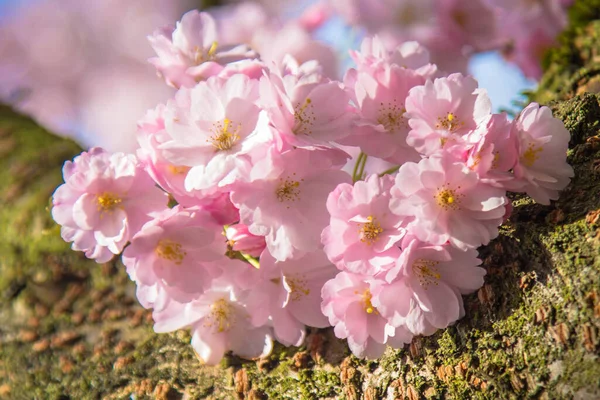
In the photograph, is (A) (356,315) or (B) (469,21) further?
(B) (469,21)

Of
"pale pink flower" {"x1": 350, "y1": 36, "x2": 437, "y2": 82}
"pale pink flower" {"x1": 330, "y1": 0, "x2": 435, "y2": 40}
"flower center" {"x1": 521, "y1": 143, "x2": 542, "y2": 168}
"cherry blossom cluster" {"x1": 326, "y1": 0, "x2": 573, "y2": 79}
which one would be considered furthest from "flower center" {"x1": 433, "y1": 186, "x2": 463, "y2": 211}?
"pale pink flower" {"x1": 330, "y1": 0, "x2": 435, "y2": 40}

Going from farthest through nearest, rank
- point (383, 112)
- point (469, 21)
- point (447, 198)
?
1. point (469, 21)
2. point (383, 112)
3. point (447, 198)

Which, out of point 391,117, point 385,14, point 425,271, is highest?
point 391,117

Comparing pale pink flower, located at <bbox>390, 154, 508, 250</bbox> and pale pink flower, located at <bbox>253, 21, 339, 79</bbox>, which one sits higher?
pale pink flower, located at <bbox>390, 154, 508, 250</bbox>

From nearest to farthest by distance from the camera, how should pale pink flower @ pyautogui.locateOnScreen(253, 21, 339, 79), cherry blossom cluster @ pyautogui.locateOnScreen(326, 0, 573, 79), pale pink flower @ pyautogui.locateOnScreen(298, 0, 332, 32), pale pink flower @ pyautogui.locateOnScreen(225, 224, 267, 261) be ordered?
1. pale pink flower @ pyautogui.locateOnScreen(225, 224, 267, 261)
2. pale pink flower @ pyautogui.locateOnScreen(253, 21, 339, 79)
3. cherry blossom cluster @ pyautogui.locateOnScreen(326, 0, 573, 79)
4. pale pink flower @ pyautogui.locateOnScreen(298, 0, 332, 32)

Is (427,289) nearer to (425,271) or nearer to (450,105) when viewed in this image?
(425,271)

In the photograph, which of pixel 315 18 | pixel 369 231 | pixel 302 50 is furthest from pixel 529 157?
pixel 315 18

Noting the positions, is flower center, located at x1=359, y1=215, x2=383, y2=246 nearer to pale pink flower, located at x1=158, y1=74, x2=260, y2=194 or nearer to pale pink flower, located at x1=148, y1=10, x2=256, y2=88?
pale pink flower, located at x1=158, y1=74, x2=260, y2=194

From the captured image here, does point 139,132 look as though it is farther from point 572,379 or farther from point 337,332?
point 572,379
